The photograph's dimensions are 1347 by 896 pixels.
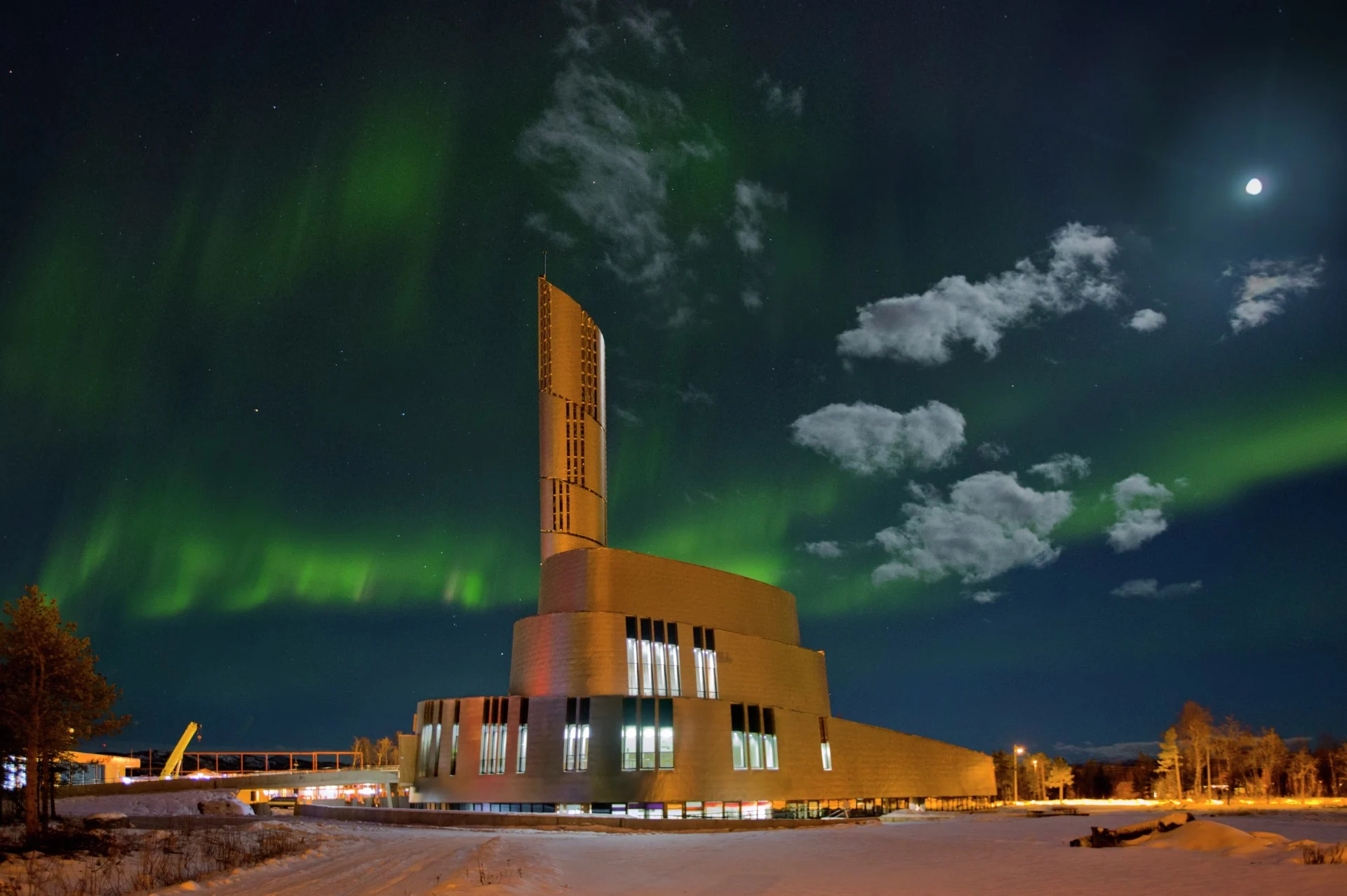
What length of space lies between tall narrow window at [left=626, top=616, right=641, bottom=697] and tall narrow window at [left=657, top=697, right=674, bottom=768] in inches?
133

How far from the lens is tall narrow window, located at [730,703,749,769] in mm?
62594

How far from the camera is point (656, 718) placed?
5966cm

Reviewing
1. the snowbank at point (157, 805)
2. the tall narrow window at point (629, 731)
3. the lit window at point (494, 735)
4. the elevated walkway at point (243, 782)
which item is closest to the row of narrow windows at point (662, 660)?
the tall narrow window at point (629, 731)

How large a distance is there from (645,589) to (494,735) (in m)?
13.9

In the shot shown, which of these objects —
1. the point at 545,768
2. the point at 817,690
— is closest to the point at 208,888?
the point at 545,768

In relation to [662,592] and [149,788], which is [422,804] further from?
[662,592]

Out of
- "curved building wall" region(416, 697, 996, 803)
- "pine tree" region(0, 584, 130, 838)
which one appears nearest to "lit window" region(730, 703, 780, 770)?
"curved building wall" region(416, 697, 996, 803)

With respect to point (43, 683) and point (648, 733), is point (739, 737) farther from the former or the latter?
point (43, 683)

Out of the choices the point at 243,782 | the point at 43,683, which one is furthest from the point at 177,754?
the point at 43,683

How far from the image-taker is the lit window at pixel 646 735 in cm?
5900

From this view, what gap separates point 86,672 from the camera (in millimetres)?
30922

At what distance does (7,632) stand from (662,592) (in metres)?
43.2

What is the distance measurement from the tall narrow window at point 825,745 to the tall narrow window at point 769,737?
6.21m

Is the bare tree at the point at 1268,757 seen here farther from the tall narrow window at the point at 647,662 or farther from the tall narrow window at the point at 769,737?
the tall narrow window at the point at 647,662
